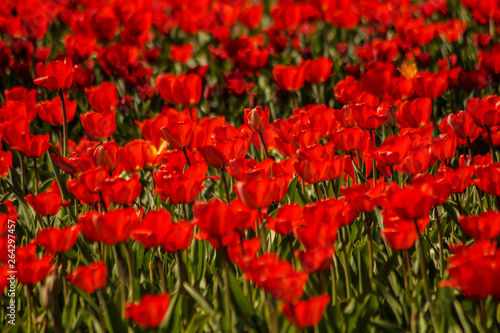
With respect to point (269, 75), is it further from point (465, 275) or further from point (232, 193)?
point (465, 275)

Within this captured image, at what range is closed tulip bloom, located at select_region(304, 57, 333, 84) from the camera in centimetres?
369

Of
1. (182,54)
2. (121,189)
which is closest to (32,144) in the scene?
(121,189)

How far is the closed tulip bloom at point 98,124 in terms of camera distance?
292 cm

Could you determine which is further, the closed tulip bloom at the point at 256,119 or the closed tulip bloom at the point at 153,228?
the closed tulip bloom at the point at 256,119

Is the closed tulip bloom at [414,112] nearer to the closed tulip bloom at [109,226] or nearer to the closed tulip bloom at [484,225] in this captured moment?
the closed tulip bloom at [484,225]

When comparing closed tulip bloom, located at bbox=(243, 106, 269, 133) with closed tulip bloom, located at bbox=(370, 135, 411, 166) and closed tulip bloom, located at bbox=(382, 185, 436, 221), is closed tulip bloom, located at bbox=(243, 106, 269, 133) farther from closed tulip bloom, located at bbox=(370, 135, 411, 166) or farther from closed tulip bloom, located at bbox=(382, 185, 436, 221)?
closed tulip bloom, located at bbox=(382, 185, 436, 221)

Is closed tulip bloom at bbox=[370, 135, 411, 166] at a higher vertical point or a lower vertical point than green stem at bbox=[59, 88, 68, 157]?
lower

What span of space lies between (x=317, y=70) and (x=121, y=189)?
1848mm

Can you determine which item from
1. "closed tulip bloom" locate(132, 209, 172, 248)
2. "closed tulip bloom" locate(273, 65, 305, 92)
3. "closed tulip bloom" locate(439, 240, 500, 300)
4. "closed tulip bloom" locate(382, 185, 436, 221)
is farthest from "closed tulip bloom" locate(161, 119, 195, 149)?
"closed tulip bloom" locate(439, 240, 500, 300)

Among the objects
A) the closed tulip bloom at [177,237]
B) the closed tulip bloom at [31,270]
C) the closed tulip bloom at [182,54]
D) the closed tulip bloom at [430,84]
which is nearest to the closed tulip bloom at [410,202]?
the closed tulip bloom at [177,237]

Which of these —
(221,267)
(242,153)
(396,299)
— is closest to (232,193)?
(242,153)

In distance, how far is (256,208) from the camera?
1893 millimetres

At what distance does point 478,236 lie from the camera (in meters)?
1.88

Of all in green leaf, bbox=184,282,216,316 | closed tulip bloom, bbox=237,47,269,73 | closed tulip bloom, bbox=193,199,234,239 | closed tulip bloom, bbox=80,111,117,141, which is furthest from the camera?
closed tulip bloom, bbox=237,47,269,73
